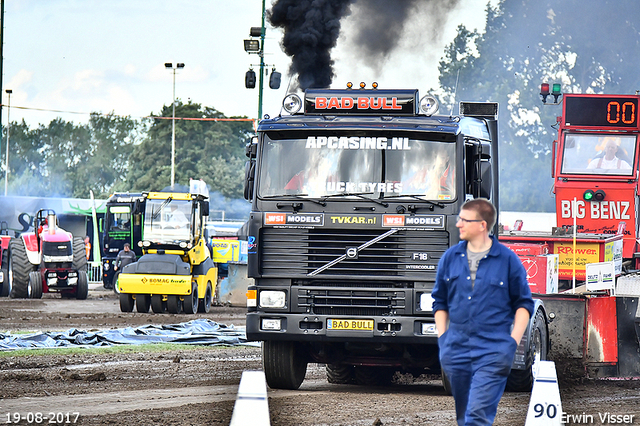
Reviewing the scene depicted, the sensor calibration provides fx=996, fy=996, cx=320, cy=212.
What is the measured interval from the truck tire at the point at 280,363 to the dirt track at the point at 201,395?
0.50 feet

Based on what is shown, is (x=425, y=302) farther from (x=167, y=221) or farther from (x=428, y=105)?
(x=167, y=221)

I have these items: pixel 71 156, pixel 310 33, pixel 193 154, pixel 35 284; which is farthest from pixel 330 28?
pixel 71 156

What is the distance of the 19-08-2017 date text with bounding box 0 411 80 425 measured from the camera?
28.5 feet

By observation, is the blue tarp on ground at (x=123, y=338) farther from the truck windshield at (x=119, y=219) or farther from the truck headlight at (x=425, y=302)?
the truck windshield at (x=119, y=219)

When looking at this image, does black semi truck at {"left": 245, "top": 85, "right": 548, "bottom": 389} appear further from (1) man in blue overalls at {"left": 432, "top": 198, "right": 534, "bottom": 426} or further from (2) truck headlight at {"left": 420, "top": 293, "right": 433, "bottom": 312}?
(1) man in blue overalls at {"left": 432, "top": 198, "right": 534, "bottom": 426}

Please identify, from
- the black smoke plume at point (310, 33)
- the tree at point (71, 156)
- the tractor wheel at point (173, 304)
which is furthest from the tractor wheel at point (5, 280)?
the tree at point (71, 156)

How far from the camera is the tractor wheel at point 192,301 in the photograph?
23641 millimetres

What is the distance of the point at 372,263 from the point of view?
413 inches

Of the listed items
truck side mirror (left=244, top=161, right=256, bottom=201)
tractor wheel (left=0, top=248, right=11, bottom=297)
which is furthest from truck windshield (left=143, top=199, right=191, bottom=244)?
truck side mirror (left=244, top=161, right=256, bottom=201)

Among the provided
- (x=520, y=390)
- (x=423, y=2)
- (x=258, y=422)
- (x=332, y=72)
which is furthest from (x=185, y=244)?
(x=258, y=422)

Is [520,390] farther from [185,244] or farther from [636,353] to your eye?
[185,244]

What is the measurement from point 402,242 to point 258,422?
4.62 m

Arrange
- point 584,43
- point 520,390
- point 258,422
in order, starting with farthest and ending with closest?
point 584,43 → point 520,390 → point 258,422

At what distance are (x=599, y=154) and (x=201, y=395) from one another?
12551 mm
